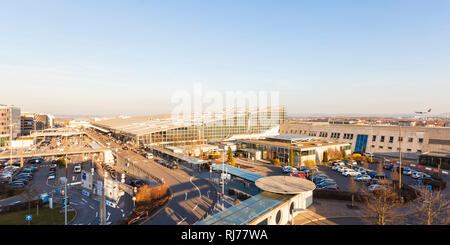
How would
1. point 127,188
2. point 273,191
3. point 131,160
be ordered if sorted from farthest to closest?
point 131,160 → point 127,188 → point 273,191

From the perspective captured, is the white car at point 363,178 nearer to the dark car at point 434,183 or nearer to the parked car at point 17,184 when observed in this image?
the dark car at point 434,183

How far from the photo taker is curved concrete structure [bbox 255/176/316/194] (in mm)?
10008

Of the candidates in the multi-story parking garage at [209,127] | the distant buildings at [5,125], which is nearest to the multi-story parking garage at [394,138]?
the multi-story parking garage at [209,127]

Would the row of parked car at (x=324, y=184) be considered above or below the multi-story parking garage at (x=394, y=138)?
below

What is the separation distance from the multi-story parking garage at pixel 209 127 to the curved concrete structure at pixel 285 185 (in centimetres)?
2130

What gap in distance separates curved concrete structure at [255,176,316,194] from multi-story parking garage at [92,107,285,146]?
69.9 feet

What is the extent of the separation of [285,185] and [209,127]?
24902 mm

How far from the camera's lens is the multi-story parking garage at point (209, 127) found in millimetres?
32031

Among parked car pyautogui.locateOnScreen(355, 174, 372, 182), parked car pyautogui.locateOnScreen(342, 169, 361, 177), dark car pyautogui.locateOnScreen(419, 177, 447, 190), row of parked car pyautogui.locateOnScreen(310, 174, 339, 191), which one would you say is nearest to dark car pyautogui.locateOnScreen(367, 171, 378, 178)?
parked car pyautogui.locateOnScreen(342, 169, 361, 177)

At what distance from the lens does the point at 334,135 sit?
31.7 m
